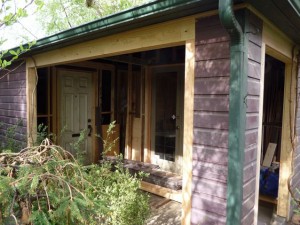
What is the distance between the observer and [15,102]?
4512 mm

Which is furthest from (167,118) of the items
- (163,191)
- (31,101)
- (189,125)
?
(189,125)

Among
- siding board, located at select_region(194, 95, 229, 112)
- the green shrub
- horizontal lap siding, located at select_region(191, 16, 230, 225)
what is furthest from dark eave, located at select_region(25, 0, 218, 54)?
the green shrub

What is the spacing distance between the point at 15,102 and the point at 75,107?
3.69 ft

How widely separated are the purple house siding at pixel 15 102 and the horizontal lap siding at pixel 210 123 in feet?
10.9

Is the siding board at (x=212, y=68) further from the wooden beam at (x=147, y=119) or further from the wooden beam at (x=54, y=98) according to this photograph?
the wooden beam at (x=54, y=98)

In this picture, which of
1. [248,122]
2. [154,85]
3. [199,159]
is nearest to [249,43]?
[248,122]

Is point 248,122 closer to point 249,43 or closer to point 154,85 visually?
point 249,43

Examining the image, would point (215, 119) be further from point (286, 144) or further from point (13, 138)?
point (13, 138)

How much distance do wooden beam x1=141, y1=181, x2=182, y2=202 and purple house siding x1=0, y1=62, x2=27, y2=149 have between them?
223 cm

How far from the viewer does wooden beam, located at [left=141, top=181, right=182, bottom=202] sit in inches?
152

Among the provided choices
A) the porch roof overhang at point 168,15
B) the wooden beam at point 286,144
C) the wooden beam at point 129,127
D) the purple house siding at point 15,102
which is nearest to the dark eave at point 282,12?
the porch roof overhang at point 168,15

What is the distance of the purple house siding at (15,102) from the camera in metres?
4.28

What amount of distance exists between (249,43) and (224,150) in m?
0.81

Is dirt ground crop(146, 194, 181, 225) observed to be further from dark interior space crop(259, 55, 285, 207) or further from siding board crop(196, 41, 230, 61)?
siding board crop(196, 41, 230, 61)
